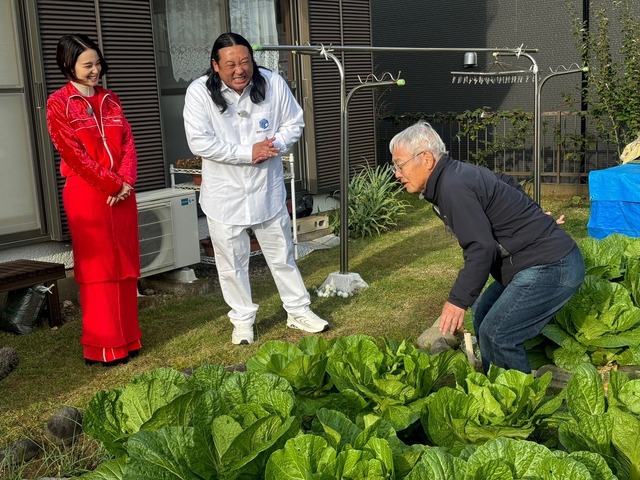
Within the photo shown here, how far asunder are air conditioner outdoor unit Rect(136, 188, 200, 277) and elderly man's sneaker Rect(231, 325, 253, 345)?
4.72 ft

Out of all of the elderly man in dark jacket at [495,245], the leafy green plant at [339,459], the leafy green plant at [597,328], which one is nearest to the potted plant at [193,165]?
the leafy green plant at [597,328]

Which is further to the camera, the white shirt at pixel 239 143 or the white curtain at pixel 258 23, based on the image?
the white curtain at pixel 258 23

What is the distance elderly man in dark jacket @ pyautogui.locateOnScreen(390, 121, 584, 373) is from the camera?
3.45m

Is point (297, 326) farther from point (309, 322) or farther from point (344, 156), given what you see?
point (344, 156)

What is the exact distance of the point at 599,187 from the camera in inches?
292

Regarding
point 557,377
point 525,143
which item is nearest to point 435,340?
point 557,377

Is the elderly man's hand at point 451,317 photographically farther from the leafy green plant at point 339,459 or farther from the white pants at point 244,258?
the white pants at point 244,258

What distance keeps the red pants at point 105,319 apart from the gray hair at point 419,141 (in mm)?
2144

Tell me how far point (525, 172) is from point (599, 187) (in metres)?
4.34

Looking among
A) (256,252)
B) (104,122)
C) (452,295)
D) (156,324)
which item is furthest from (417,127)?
(256,252)

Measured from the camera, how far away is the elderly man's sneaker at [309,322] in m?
5.52

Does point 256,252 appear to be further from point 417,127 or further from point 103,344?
point 417,127

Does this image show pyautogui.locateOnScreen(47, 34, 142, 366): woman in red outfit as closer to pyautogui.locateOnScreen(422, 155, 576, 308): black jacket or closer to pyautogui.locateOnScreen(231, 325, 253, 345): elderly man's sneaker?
pyautogui.locateOnScreen(231, 325, 253, 345): elderly man's sneaker

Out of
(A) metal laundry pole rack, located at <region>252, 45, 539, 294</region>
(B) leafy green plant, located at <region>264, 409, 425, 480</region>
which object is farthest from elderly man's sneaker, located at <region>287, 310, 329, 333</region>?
(B) leafy green plant, located at <region>264, 409, 425, 480</region>
